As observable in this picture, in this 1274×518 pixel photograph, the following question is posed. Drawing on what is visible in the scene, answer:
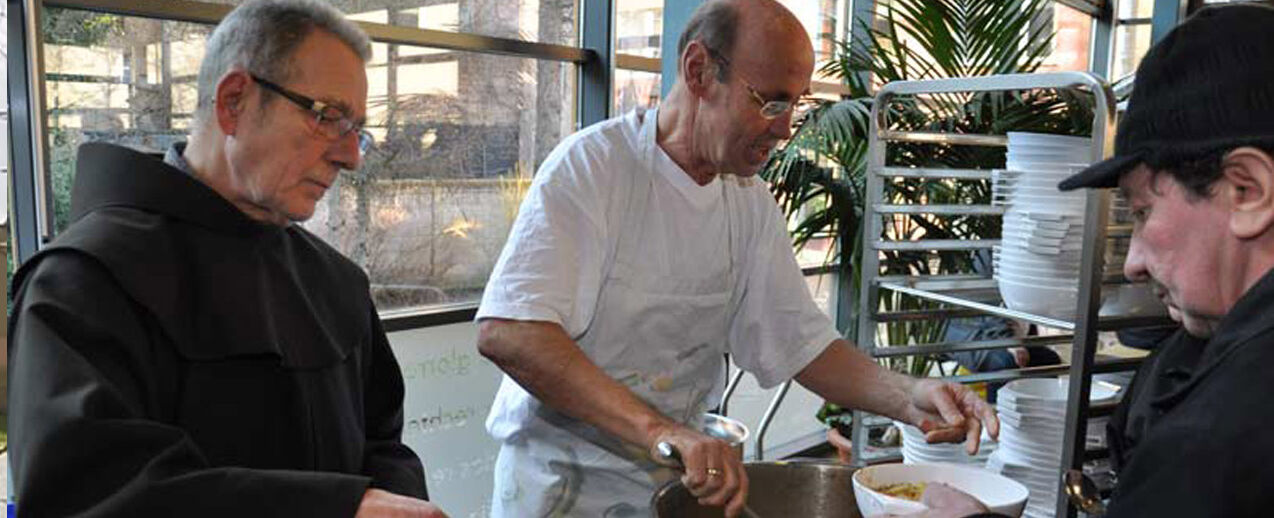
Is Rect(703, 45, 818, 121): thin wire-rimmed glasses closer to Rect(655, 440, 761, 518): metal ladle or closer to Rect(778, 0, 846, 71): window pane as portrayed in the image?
Rect(655, 440, 761, 518): metal ladle

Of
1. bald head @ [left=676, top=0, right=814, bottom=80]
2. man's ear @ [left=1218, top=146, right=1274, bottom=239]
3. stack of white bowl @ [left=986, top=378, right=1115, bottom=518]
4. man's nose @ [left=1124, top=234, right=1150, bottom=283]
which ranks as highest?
bald head @ [left=676, top=0, right=814, bottom=80]

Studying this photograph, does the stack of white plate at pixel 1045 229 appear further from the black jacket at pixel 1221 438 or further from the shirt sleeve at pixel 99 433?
the shirt sleeve at pixel 99 433

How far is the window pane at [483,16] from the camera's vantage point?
302 cm

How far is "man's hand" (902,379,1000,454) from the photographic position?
1.69 metres

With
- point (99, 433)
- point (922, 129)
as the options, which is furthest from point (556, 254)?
point (922, 129)

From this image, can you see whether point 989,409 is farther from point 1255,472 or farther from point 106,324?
point 106,324

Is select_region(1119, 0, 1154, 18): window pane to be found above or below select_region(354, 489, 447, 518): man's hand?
above

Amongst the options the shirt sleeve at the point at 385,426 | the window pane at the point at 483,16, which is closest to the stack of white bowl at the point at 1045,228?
the shirt sleeve at the point at 385,426

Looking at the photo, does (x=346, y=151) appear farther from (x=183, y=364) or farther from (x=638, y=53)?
(x=638, y=53)

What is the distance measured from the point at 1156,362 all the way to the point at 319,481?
1053 millimetres

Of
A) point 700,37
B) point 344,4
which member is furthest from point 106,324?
point 344,4

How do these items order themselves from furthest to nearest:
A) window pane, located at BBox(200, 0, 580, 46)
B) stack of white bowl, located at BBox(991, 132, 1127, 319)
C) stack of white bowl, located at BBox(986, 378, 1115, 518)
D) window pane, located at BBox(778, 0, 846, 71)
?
window pane, located at BBox(778, 0, 846, 71) < window pane, located at BBox(200, 0, 580, 46) < stack of white bowl, located at BBox(986, 378, 1115, 518) < stack of white bowl, located at BBox(991, 132, 1127, 319)

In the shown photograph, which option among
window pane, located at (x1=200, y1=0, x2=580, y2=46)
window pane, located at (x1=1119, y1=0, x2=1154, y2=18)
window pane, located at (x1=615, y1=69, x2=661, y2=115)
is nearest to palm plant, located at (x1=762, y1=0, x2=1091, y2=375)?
window pane, located at (x1=615, y1=69, x2=661, y2=115)

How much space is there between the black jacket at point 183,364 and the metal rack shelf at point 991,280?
123 cm
